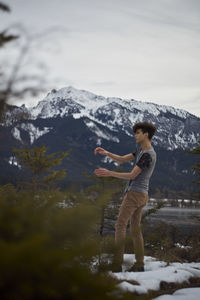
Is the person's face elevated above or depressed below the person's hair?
below

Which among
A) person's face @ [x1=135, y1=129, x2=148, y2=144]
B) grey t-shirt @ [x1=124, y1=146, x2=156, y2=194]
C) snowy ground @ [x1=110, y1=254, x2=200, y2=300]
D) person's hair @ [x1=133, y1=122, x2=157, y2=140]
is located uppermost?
person's hair @ [x1=133, y1=122, x2=157, y2=140]

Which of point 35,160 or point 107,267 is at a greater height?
point 35,160

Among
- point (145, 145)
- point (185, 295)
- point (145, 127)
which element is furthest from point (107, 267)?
point (145, 127)

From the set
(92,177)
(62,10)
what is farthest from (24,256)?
(92,177)

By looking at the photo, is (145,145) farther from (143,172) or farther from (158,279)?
(158,279)

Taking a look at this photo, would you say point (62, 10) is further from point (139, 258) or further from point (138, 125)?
point (139, 258)

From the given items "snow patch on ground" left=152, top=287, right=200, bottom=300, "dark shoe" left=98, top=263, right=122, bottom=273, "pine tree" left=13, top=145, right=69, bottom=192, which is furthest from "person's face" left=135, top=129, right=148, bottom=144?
"pine tree" left=13, top=145, right=69, bottom=192

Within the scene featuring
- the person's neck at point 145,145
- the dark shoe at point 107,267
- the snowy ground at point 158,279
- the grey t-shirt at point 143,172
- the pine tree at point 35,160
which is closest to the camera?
the dark shoe at point 107,267

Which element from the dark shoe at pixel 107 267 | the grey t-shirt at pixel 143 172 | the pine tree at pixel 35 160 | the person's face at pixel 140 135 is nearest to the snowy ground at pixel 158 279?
the grey t-shirt at pixel 143 172

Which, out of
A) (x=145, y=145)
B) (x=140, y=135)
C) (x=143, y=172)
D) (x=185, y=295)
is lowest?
(x=185, y=295)

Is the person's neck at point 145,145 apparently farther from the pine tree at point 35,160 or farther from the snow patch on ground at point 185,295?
the pine tree at point 35,160

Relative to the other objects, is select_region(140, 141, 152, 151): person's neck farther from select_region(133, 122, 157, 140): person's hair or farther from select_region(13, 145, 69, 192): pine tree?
select_region(13, 145, 69, 192): pine tree

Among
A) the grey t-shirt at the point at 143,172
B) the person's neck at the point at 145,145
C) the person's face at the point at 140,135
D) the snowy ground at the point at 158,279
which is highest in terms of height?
the person's face at the point at 140,135

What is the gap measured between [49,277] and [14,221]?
24cm
